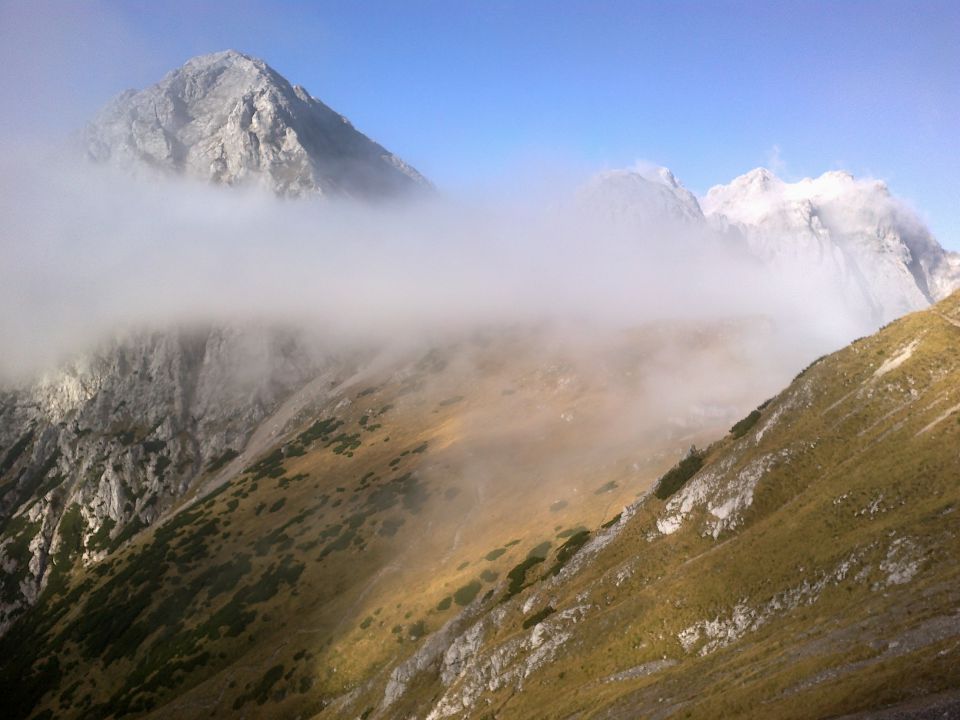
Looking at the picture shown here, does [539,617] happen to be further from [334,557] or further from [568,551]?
[334,557]

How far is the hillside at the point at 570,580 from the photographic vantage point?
27266mm

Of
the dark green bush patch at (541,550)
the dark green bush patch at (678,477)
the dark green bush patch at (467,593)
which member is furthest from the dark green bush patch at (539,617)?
the dark green bush patch at (467,593)

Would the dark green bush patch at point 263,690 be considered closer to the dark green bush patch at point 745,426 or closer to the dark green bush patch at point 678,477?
the dark green bush patch at point 678,477

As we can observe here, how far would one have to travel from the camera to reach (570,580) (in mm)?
47281

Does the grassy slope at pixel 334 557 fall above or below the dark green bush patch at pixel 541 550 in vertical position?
above

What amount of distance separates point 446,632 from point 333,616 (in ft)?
87.9

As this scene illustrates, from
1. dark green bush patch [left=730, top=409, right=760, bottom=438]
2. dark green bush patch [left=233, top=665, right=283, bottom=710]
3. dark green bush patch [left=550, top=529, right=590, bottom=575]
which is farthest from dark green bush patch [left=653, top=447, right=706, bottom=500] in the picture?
dark green bush patch [left=233, top=665, right=283, bottom=710]

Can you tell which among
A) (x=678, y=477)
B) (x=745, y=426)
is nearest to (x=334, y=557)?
(x=678, y=477)

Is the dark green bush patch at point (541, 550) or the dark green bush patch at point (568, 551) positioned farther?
the dark green bush patch at point (541, 550)

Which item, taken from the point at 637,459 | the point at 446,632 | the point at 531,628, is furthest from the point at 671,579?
the point at 637,459

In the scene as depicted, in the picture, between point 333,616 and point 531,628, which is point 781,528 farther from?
point 333,616

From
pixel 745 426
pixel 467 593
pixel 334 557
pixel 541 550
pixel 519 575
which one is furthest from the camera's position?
pixel 334 557

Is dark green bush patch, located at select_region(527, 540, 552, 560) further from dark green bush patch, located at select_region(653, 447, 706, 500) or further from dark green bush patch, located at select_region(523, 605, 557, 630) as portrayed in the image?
dark green bush patch, located at select_region(653, 447, 706, 500)

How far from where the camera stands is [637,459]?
82.4 meters
